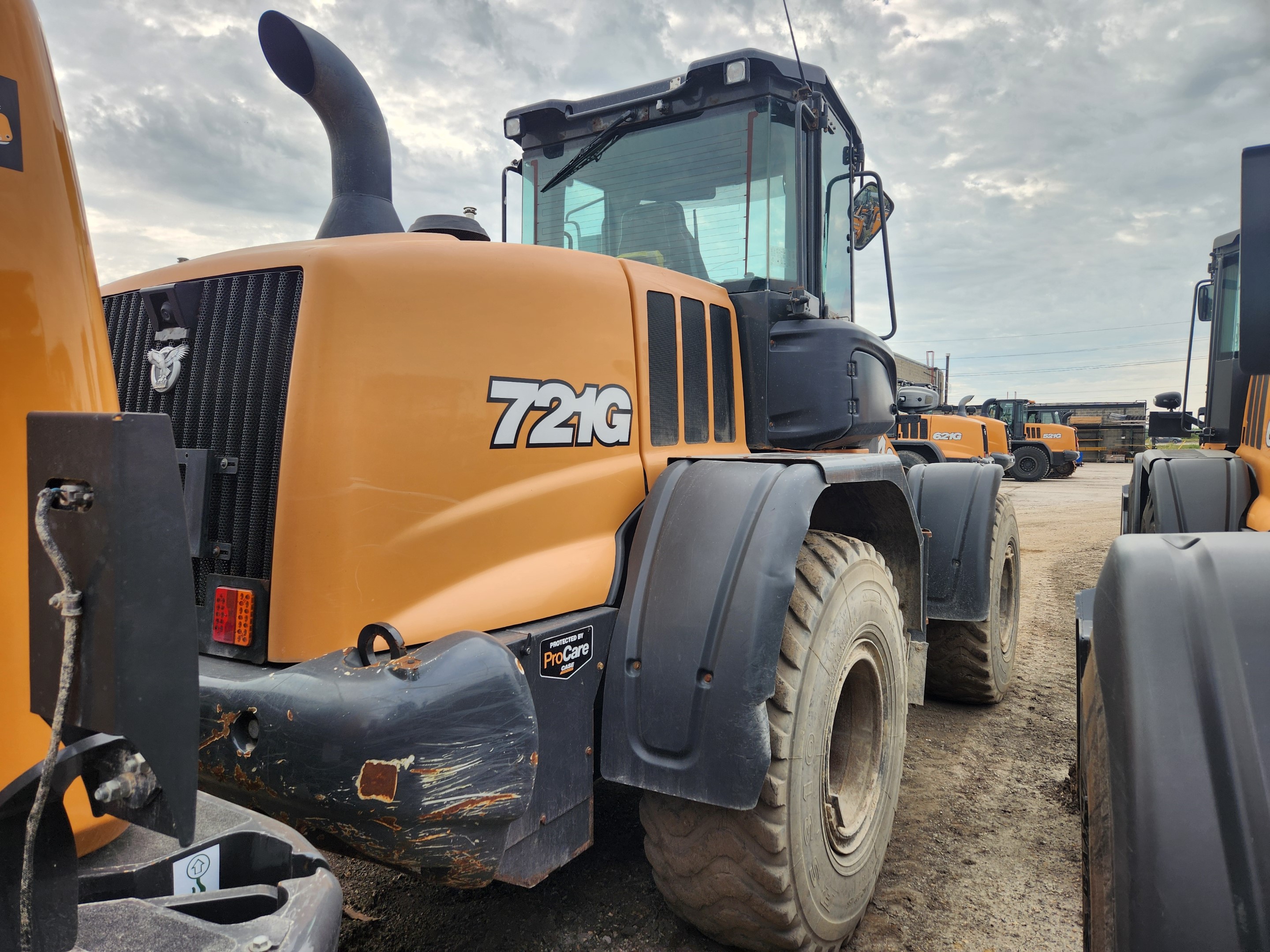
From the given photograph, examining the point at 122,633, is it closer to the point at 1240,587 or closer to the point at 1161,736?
the point at 1161,736

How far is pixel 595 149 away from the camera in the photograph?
3.50 m

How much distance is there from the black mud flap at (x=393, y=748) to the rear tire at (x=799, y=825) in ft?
2.22

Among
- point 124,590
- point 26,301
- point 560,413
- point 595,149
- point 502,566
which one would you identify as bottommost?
point 502,566

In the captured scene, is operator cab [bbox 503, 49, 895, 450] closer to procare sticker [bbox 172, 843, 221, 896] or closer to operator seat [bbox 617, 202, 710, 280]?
operator seat [bbox 617, 202, 710, 280]

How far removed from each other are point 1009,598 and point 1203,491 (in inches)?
58.7

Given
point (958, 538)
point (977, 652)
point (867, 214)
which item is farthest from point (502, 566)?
point (977, 652)

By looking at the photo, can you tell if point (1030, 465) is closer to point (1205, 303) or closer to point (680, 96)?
point (1205, 303)

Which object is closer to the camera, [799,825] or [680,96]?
[799,825]

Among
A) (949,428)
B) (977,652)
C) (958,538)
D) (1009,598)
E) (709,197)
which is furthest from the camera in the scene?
(949,428)

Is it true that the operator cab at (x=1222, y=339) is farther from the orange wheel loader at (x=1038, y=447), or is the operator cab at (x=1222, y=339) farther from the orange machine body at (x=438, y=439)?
the orange wheel loader at (x=1038, y=447)

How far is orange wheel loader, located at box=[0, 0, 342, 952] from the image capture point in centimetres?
104

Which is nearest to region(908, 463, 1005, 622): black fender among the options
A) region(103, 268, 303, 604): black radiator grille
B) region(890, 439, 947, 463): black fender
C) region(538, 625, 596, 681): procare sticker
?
region(890, 439, 947, 463): black fender

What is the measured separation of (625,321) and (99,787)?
1.72 meters

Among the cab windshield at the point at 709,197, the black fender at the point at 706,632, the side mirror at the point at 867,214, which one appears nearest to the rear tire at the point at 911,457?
the side mirror at the point at 867,214
